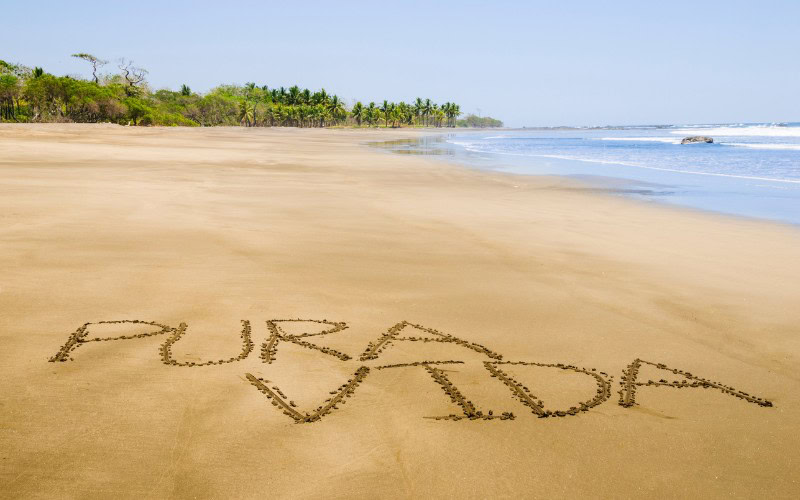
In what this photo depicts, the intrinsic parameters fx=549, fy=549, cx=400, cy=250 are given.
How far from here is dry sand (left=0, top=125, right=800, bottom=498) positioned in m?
2.87

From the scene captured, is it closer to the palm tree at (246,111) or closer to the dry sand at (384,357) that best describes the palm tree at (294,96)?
the palm tree at (246,111)

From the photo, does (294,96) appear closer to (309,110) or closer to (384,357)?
(309,110)

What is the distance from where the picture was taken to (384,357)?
4238 millimetres

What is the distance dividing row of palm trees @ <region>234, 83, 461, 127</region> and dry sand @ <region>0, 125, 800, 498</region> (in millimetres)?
101930

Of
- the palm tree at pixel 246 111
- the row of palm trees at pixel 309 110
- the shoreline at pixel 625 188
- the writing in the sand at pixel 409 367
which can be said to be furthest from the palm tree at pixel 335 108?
the writing in the sand at pixel 409 367

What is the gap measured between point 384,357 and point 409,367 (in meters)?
0.25

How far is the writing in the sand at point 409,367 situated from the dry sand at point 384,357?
25 millimetres

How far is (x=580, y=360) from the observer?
429cm

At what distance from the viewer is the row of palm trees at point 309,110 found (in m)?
109

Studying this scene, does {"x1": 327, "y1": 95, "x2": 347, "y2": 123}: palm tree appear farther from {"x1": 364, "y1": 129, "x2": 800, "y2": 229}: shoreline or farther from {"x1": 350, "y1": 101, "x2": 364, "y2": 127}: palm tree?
{"x1": 364, "y1": 129, "x2": 800, "y2": 229}: shoreline

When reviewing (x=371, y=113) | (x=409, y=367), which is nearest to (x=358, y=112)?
(x=371, y=113)

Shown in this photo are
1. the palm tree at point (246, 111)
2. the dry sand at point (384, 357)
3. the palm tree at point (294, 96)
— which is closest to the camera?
the dry sand at point (384, 357)

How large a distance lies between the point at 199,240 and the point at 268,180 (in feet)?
25.7

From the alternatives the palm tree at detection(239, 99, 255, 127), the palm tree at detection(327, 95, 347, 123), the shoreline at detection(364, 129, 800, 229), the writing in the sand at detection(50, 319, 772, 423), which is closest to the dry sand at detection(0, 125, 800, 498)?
the writing in the sand at detection(50, 319, 772, 423)
